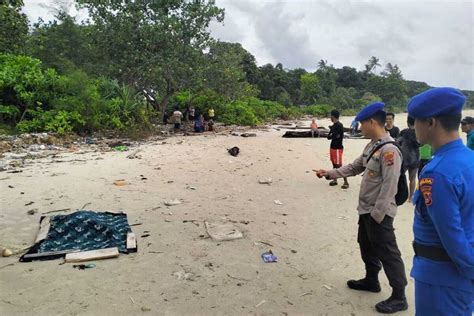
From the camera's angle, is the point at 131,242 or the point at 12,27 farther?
the point at 12,27

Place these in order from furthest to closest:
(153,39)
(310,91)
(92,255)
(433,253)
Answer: (310,91) < (153,39) < (92,255) < (433,253)

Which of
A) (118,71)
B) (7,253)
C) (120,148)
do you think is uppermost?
(118,71)

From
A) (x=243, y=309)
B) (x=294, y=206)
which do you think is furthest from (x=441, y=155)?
(x=294, y=206)

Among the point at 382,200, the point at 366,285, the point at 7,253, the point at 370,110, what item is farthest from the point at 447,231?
the point at 7,253

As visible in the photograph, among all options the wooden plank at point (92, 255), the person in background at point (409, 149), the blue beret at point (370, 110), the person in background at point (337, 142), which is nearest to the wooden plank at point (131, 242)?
the wooden plank at point (92, 255)

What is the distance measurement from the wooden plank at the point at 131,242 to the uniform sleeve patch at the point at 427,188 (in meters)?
3.41

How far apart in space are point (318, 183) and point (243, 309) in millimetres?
5600

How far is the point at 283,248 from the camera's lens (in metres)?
4.64

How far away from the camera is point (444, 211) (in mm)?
1666

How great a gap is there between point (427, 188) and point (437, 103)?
0.39m

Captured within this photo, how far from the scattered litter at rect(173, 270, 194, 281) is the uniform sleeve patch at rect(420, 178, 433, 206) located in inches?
103

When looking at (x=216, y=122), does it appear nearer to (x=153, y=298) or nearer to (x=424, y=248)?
(x=153, y=298)

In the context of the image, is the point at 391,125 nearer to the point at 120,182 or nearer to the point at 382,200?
the point at 382,200

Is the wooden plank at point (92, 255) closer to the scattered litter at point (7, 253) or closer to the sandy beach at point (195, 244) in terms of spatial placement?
the sandy beach at point (195, 244)
